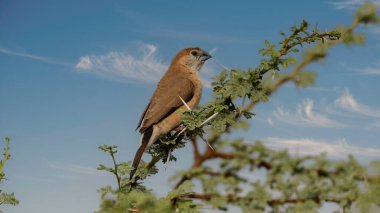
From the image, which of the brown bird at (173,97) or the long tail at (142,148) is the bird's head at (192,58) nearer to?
the brown bird at (173,97)

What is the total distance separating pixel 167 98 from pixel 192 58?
6.13ft

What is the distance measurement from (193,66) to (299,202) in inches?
256

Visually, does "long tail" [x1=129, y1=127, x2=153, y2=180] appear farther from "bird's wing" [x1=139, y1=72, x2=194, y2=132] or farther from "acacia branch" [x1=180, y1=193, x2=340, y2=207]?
"acacia branch" [x1=180, y1=193, x2=340, y2=207]

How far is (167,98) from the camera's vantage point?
6.80 meters

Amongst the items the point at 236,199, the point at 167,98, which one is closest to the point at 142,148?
the point at 167,98

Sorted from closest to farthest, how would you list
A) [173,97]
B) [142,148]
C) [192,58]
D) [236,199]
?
[236,199]
[142,148]
[173,97]
[192,58]

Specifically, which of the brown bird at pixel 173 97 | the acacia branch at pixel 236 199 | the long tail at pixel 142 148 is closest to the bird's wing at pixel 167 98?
the brown bird at pixel 173 97

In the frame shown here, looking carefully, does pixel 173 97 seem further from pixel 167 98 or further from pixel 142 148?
pixel 142 148

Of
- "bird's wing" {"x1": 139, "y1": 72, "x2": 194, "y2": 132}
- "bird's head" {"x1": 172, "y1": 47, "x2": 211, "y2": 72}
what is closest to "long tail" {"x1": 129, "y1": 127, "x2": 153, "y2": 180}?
"bird's wing" {"x1": 139, "y1": 72, "x2": 194, "y2": 132}

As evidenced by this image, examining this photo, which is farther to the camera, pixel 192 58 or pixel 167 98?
pixel 192 58

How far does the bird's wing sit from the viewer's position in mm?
6312

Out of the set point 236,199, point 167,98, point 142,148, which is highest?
point 167,98

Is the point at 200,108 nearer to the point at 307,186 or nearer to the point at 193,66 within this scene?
the point at 307,186

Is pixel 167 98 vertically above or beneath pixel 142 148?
above
